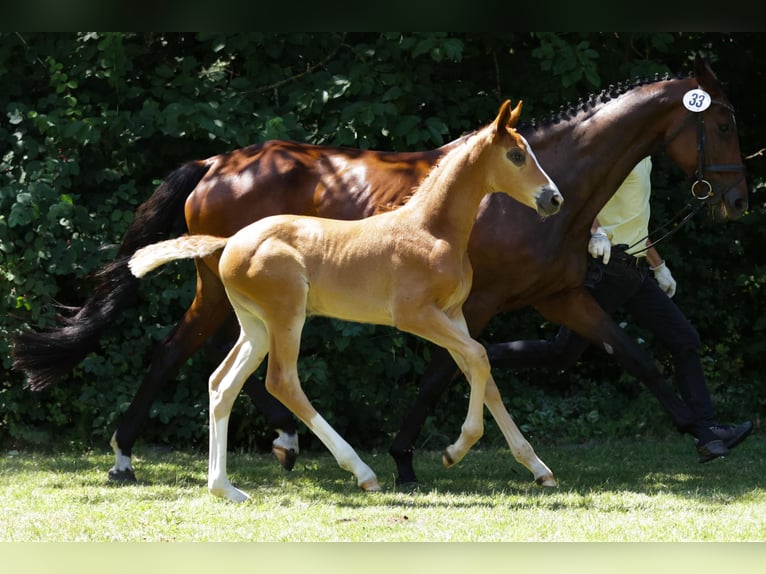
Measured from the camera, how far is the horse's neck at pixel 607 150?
19.3 feet

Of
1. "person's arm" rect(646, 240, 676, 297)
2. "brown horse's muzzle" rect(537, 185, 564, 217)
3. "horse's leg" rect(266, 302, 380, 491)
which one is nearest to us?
"brown horse's muzzle" rect(537, 185, 564, 217)

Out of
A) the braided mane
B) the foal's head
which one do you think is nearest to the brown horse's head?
the braided mane

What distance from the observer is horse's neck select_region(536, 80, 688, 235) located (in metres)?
5.88

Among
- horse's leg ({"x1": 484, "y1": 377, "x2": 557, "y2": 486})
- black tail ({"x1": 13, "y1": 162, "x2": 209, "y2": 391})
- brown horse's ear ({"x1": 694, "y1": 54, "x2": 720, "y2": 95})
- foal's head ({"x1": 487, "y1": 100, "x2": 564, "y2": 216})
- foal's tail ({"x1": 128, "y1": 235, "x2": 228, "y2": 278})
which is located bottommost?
horse's leg ({"x1": 484, "y1": 377, "x2": 557, "y2": 486})

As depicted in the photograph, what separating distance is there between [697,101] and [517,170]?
1.41 meters

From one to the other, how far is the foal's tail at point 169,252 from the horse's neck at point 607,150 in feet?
6.45

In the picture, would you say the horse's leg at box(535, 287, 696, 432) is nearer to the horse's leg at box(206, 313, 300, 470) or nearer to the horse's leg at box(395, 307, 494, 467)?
the horse's leg at box(395, 307, 494, 467)

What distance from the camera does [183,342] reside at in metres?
6.36

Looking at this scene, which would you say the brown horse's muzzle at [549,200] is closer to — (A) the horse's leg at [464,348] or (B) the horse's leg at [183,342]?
(A) the horse's leg at [464,348]

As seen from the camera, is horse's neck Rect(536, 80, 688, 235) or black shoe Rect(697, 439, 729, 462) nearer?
horse's neck Rect(536, 80, 688, 235)

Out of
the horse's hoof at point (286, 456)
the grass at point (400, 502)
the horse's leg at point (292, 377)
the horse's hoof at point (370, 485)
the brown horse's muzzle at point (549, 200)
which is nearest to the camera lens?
the grass at point (400, 502)

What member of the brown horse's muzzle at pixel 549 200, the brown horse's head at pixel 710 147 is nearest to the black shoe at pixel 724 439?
the brown horse's head at pixel 710 147

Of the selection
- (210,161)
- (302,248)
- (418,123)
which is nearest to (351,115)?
(418,123)

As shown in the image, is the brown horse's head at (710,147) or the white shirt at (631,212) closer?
the brown horse's head at (710,147)
